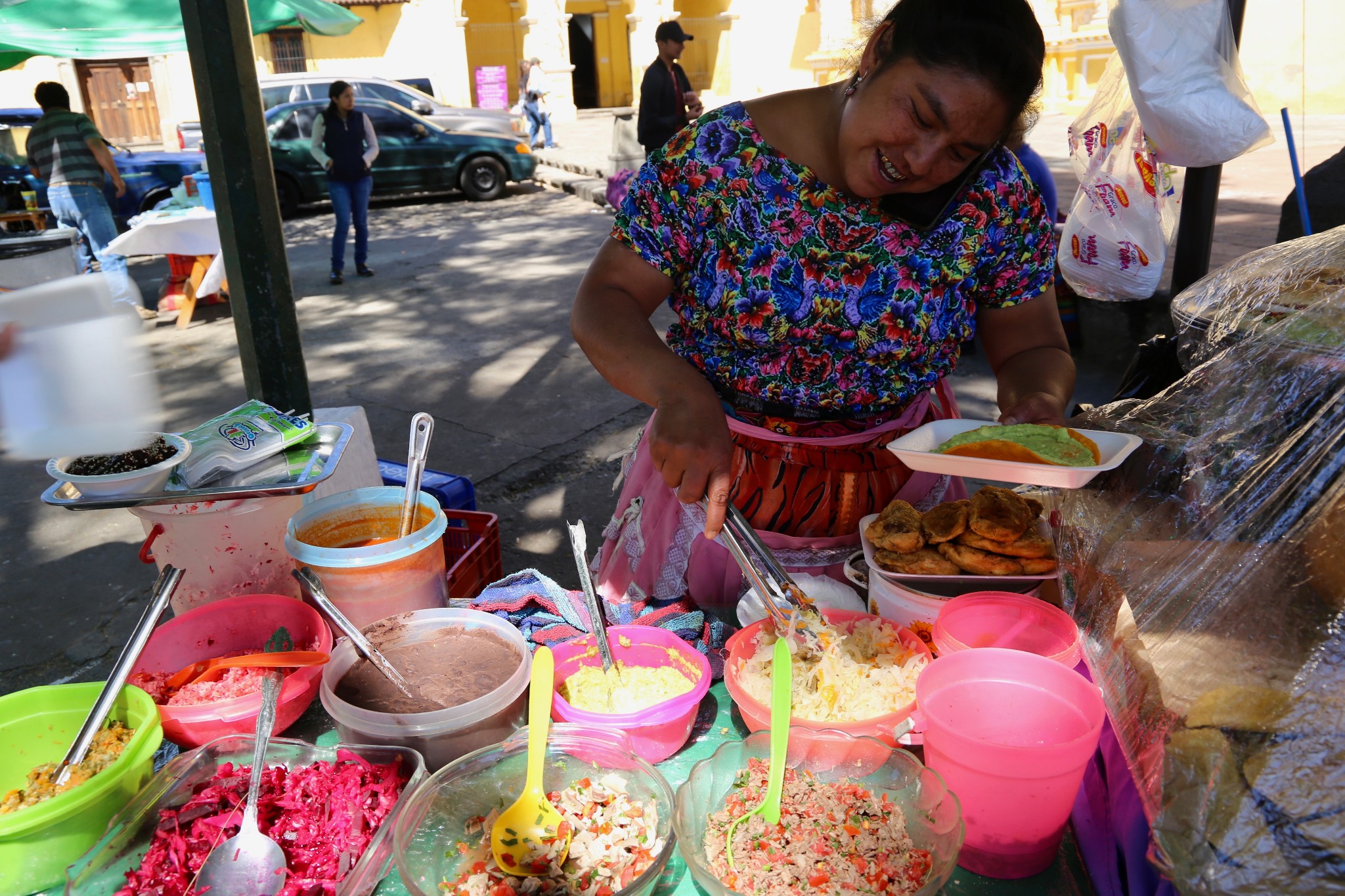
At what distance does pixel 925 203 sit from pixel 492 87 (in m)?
18.8

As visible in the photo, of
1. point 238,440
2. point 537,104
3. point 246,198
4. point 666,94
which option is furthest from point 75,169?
point 537,104

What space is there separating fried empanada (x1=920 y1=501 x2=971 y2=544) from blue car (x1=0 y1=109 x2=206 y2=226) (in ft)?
36.2

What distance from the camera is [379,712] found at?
1323mm

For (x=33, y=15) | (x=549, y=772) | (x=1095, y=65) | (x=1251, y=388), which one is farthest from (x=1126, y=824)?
(x=1095, y=65)

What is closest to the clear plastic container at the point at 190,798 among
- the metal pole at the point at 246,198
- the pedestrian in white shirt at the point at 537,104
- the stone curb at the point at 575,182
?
the metal pole at the point at 246,198

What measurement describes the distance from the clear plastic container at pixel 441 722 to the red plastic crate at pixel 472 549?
2.88ft

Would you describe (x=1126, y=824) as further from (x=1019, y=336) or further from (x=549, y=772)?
(x=1019, y=336)

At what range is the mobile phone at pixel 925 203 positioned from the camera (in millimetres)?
1691

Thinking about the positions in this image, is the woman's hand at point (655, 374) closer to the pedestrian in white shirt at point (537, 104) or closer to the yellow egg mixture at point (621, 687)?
the yellow egg mixture at point (621, 687)

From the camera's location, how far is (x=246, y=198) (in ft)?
8.16

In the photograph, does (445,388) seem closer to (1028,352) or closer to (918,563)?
(1028,352)

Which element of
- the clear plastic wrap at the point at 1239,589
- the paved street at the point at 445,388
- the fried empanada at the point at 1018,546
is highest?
the clear plastic wrap at the point at 1239,589

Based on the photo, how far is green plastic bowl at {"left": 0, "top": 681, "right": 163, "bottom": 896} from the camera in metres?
1.13

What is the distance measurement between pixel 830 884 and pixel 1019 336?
4.13ft
